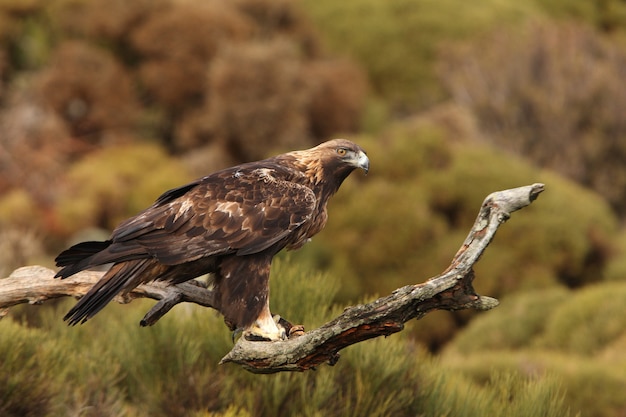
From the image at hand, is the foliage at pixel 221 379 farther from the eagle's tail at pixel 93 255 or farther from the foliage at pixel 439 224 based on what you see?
the foliage at pixel 439 224

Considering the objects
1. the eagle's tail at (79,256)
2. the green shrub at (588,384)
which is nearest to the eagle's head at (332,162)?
the eagle's tail at (79,256)

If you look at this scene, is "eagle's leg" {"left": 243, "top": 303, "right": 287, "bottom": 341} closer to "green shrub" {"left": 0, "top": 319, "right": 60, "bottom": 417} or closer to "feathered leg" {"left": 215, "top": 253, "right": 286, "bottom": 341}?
"feathered leg" {"left": 215, "top": 253, "right": 286, "bottom": 341}

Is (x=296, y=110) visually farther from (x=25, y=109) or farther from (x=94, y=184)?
(x=25, y=109)

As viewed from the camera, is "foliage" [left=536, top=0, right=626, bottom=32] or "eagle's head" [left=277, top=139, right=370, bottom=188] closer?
"eagle's head" [left=277, top=139, right=370, bottom=188]

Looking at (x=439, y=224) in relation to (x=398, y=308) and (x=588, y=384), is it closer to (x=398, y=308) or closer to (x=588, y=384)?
(x=588, y=384)

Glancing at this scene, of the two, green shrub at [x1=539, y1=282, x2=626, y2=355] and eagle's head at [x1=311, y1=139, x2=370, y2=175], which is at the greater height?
eagle's head at [x1=311, y1=139, x2=370, y2=175]

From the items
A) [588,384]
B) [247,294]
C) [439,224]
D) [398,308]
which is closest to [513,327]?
[439,224]

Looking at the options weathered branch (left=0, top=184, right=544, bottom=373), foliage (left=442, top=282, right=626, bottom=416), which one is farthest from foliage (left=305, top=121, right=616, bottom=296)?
weathered branch (left=0, top=184, right=544, bottom=373)

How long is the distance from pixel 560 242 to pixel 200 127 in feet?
20.8

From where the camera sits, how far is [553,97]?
64.1 feet

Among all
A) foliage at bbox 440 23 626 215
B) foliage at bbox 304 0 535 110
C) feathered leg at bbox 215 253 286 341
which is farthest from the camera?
foliage at bbox 304 0 535 110

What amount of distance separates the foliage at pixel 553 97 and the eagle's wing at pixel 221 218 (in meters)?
15.2

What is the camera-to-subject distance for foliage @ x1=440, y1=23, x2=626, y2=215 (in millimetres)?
19328

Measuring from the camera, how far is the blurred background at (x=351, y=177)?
6.22 meters
